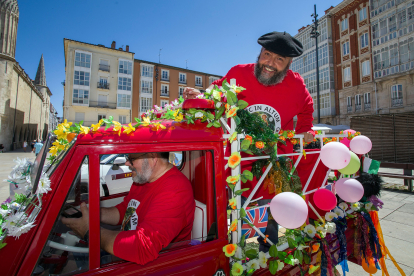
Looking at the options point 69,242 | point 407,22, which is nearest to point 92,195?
point 69,242

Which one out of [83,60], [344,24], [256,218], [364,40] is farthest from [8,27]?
[364,40]

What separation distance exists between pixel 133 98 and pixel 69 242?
118 feet

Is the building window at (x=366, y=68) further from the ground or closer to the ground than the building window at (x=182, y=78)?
closer to the ground

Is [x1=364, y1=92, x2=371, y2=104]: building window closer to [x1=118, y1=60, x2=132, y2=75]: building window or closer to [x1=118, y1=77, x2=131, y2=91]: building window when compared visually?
[x1=118, y1=77, x2=131, y2=91]: building window

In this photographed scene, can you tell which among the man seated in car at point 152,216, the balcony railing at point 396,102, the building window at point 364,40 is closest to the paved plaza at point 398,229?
the man seated in car at point 152,216

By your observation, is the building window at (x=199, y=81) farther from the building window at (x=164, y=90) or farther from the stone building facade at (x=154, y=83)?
the building window at (x=164, y=90)

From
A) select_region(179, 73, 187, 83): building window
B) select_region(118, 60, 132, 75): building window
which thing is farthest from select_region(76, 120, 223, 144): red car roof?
select_region(179, 73, 187, 83): building window

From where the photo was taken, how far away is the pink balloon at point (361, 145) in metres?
2.23

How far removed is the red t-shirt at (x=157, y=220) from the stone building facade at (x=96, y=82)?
33.1 m

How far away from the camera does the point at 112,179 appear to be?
4.96 metres

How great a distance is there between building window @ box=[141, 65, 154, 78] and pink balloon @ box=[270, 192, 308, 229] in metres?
36.9

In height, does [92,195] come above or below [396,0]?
below

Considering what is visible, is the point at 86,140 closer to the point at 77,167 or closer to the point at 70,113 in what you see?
the point at 77,167

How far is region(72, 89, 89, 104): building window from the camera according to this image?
3003 centimetres
